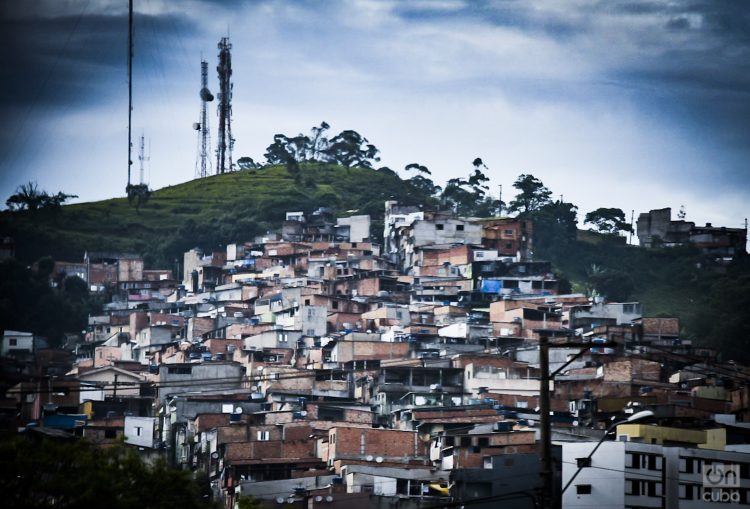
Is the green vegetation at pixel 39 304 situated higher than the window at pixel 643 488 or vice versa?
the green vegetation at pixel 39 304

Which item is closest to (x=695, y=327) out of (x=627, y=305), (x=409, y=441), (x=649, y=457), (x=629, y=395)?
(x=627, y=305)

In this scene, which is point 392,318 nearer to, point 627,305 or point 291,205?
point 627,305

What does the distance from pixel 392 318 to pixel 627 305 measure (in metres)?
13.8

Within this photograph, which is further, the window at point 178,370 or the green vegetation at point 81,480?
the window at point 178,370

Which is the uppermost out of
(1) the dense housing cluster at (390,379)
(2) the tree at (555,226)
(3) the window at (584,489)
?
(2) the tree at (555,226)

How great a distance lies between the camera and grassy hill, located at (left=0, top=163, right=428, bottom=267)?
375 ft

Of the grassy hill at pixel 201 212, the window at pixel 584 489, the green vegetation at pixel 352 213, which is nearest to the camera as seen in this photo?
the window at pixel 584 489

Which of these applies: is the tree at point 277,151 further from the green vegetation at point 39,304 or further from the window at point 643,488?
the window at point 643,488

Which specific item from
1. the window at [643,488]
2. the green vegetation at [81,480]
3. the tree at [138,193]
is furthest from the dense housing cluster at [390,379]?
the tree at [138,193]

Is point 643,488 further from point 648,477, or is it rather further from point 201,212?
point 201,212

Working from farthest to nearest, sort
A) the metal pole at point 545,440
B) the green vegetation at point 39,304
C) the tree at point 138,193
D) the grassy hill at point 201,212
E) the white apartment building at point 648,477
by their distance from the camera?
the tree at point 138,193 < the grassy hill at point 201,212 < the green vegetation at point 39,304 < the white apartment building at point 648,477 < the metal pole at point 545,440

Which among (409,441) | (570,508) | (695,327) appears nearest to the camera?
(570,508)

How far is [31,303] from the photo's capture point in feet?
312

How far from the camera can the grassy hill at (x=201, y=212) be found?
114 metres
